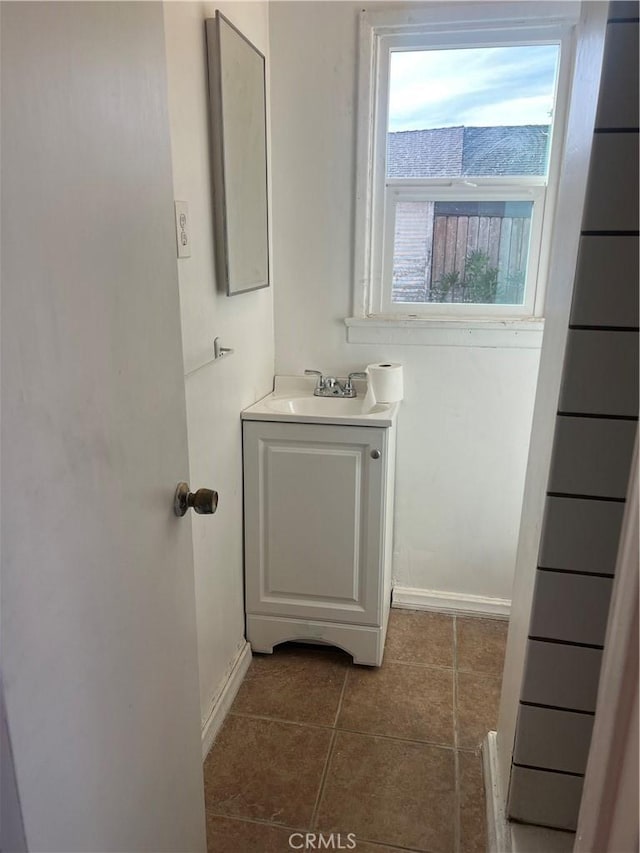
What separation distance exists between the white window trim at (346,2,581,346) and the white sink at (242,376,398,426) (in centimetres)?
24

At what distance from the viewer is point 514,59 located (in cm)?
204

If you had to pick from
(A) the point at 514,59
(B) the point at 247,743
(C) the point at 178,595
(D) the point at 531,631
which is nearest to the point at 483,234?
(A) the point at 514,59

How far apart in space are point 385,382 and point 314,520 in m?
0.55

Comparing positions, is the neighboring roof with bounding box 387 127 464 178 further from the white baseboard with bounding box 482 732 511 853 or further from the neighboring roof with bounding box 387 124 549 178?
the white baseboard with bounding box 482 732 511 853

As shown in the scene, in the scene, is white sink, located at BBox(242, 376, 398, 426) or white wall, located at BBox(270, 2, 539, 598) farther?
white wall, located at BBox(270, 2, 539, 598)

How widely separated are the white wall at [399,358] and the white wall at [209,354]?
14 centimetres

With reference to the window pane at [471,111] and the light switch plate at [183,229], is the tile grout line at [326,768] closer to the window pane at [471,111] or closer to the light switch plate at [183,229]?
the light switch plate at [183,229]

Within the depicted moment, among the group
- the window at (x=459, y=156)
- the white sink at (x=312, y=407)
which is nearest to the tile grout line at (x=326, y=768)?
the white sink at (x=312, y=407)

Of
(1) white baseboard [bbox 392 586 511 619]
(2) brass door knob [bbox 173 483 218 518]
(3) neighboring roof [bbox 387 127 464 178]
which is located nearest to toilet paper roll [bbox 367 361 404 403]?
(3) neighboring roof [bbox 387 127 464 178]

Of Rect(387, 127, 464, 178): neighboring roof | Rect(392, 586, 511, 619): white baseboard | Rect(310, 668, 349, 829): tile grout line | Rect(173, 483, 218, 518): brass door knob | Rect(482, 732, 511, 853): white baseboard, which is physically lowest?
Rect(310, 668, 349, 829): tile grout line

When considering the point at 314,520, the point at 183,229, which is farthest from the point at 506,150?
the point at 314,520

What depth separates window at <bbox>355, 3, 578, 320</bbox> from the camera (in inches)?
79.1

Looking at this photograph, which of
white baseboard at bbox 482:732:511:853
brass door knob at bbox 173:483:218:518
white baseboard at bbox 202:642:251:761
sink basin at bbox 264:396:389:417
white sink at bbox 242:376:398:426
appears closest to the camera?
brass door knob at bbox 173:483:218:518

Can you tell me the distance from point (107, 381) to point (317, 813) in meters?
1.34
